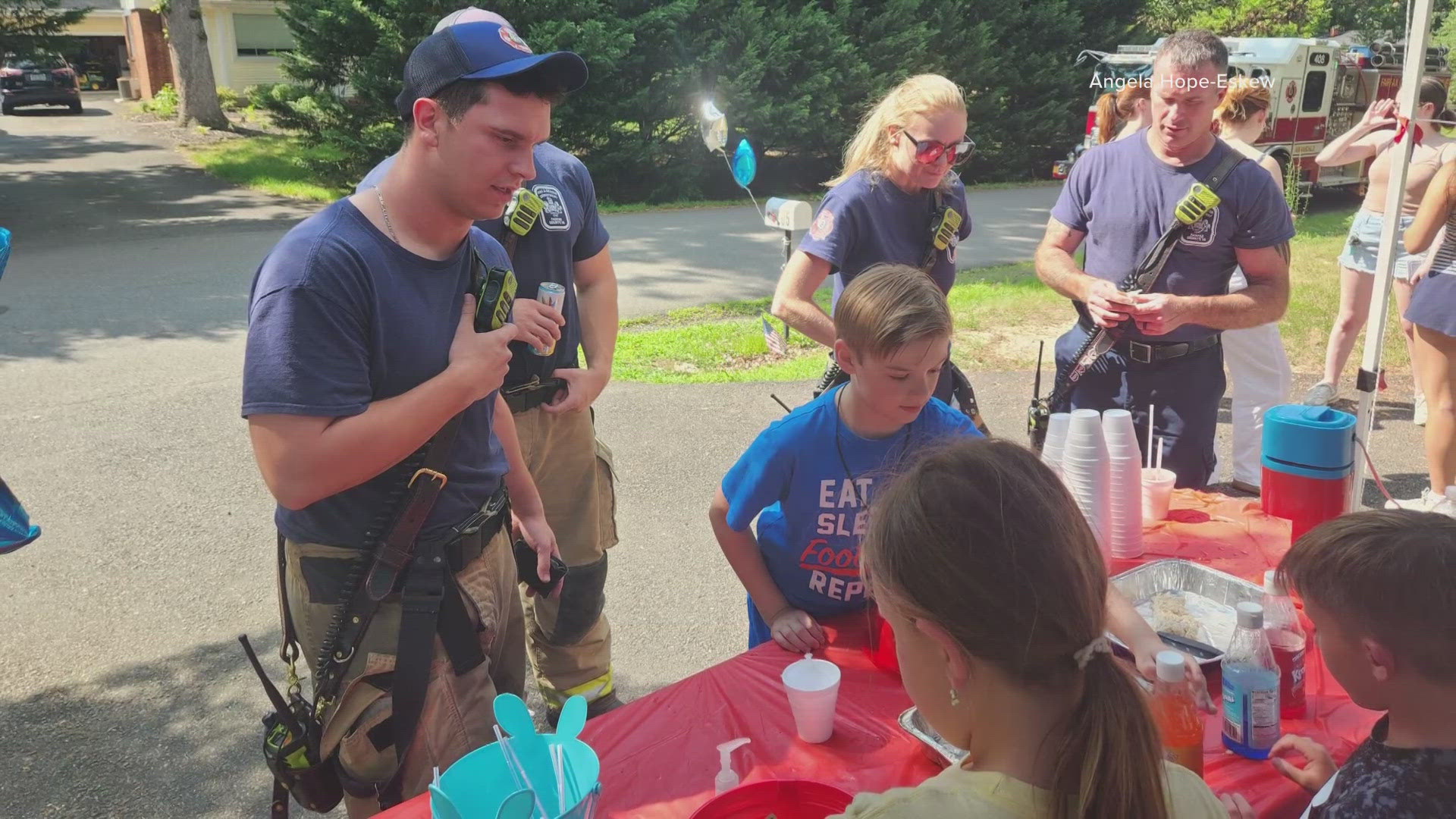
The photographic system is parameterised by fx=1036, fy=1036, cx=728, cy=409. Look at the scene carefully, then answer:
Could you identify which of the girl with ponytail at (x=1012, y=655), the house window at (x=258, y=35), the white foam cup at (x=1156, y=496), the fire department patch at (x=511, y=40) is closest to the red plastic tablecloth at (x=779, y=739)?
the girl with ponytail at (x=1012, y=655)

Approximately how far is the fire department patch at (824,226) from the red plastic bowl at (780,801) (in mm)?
2019

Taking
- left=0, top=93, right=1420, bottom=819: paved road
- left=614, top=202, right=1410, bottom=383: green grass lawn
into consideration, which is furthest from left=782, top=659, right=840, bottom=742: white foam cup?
left=614, top=202, right=1410, bottom=383: green grass lawn

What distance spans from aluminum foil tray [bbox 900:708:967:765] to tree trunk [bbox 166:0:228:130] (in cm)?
2348

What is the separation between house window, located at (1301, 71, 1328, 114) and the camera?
15.3m

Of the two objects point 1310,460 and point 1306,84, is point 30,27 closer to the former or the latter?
point 1310,460

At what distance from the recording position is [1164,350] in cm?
360

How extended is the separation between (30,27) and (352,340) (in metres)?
17.0

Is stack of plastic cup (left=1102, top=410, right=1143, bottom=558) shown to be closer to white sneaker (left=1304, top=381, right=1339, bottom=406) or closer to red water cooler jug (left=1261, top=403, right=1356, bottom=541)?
red water cooler jug (left=1261, top=403, right=1356, bottom=541)

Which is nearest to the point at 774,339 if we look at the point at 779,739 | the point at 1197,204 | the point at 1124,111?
the point at 1124,111

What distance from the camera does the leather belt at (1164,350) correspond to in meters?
3.59

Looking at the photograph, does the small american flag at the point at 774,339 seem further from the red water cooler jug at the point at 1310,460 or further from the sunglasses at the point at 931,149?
the red water cooler jug at the point at 1310,460

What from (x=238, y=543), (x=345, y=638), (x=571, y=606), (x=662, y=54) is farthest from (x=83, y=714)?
(x=662, y=54)

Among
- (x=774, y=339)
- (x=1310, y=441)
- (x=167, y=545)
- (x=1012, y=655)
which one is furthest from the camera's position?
(x=774, y=339)

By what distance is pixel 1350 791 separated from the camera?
157 centimetres
